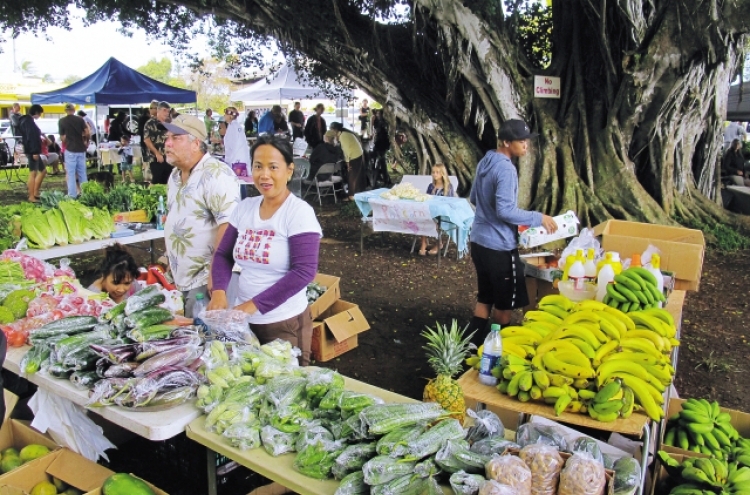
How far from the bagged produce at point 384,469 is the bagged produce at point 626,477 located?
0.71m

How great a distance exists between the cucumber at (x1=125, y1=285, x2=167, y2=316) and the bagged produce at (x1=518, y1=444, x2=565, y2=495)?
1.88 meters

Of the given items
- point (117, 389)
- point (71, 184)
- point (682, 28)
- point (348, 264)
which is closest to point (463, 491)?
point (117, 389)

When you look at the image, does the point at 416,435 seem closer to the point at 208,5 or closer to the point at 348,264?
the point at 348,264

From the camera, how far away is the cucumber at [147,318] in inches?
106

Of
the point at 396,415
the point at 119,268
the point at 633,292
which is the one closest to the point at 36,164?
the point at 119,268

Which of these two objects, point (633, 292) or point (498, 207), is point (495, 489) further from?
point (498, 207)

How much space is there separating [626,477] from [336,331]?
10.6 feet

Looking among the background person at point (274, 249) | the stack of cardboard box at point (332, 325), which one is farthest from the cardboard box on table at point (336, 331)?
the background person at point (274, 249)

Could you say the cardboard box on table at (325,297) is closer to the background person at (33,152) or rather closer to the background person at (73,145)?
the background person at (73,145)

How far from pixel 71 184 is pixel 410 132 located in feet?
24.4

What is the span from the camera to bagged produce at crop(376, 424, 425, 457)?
194 centimetres

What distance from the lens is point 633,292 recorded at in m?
3.38

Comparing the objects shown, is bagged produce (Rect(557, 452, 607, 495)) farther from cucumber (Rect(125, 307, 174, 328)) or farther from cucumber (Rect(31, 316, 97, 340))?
cucumber (Rect(31, 316, 97, 340))

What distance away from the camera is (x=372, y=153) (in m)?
14.6
